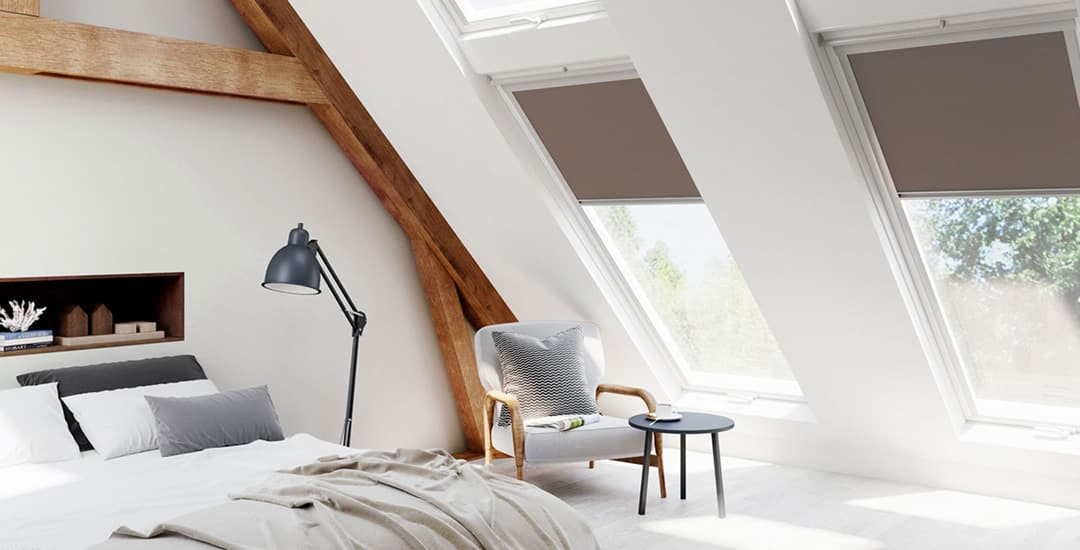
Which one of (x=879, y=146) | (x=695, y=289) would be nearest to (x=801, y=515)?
(x=695, y=289)

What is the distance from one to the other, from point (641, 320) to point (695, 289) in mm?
465

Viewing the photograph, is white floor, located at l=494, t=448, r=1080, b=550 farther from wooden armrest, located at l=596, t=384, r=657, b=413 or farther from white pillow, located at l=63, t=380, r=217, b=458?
white pillow, located at l=63, t=380, r=217, b=458

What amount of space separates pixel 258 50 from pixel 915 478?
4.20 meters

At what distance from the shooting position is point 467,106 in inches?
190

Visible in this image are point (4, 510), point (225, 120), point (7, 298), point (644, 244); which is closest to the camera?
point (4, 510)

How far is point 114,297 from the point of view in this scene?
5.04 metres

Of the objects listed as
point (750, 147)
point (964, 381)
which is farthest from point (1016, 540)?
point (750, 147)

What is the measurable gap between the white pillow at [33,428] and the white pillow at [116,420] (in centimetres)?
8

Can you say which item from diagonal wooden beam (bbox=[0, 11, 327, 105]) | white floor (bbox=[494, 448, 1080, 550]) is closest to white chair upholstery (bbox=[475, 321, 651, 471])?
white floor (bbox=[494, 448, 1080, 550])

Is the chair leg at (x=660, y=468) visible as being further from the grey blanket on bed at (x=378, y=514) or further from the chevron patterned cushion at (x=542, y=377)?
the grey blanket on bed at (x=378, y=514)

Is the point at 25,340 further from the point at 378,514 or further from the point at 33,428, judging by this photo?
the point at 378,514

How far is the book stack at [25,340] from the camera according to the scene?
4.32m

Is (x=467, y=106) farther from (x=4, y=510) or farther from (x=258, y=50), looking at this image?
(x=4, y=510)

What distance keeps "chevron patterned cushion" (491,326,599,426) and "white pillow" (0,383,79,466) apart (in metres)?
2.09
